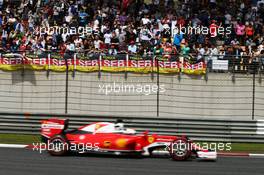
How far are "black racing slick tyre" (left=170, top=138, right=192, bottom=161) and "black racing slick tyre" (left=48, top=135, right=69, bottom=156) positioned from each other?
2.50m

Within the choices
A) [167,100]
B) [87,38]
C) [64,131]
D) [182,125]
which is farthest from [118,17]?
[64,131]

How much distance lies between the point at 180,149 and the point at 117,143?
1478 mm

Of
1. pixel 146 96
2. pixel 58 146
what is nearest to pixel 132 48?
pixel 146 96

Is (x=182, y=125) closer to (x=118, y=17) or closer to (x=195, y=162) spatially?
(x=195, y=162)

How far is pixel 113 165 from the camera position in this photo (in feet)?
45.9

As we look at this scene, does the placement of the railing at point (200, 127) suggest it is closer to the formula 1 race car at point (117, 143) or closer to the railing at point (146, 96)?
the railing at point (146, 96)

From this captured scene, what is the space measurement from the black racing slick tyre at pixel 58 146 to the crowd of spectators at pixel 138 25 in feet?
25.7

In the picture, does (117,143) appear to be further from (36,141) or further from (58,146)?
(36,141)

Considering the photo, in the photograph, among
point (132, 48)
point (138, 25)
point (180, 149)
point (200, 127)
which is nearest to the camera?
point (180, 149)

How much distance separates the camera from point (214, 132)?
18172 mm

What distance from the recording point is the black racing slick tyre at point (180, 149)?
14.8 metres

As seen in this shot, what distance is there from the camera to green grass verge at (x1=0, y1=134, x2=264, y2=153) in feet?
57.7

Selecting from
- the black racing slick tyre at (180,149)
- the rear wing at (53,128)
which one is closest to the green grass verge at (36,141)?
the rear wing at (53,128)

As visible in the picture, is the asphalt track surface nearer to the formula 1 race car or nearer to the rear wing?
the formula 1 race car
